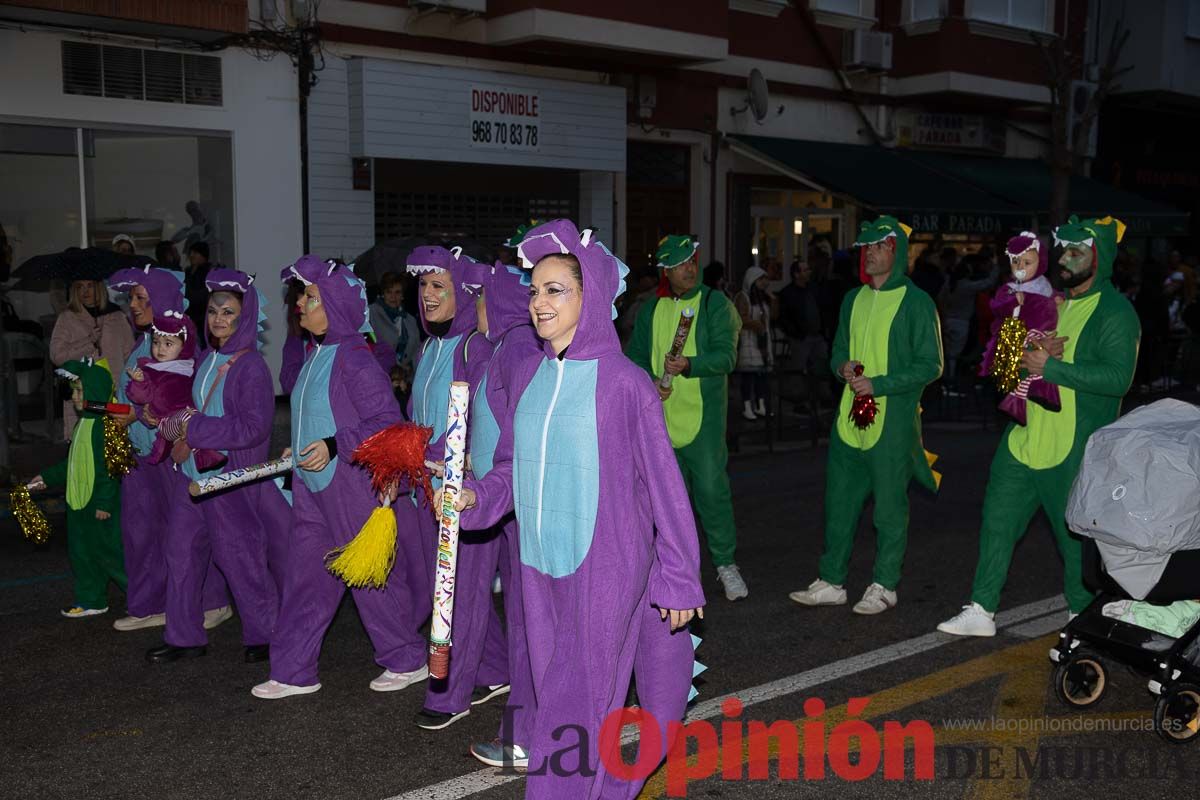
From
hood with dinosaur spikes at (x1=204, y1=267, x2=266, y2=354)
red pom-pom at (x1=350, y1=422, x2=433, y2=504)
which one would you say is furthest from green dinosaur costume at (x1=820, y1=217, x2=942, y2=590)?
hood with dinosaur spikes at (x1=204, y1=267, x2=266, y2=354)

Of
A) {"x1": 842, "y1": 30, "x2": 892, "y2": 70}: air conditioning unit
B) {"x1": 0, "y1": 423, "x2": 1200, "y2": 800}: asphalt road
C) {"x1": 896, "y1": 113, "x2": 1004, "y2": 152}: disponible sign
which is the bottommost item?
{"x1": 0, "y1": 423, "x2": 1200, "y2": 800}: asphalt road

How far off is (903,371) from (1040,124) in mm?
21461

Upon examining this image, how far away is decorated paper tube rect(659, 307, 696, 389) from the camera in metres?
7.52

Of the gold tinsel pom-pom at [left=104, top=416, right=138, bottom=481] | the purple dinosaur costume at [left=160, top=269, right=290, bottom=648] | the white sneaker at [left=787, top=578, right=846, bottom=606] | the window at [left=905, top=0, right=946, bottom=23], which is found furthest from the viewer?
the window at [left=905, top=0, right=946, bottom=23]

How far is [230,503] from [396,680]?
4.29 ft

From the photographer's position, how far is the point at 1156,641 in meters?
5.49

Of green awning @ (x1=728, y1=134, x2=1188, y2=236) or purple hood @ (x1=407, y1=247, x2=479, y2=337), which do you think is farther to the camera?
green awning @ (x1=728, y1=134, x2=1188, y2=236)

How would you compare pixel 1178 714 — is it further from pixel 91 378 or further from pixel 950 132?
pixel 950 132

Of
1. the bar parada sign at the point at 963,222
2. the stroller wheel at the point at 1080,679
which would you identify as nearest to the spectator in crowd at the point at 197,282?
the stroller wheel at the point at 1080,679

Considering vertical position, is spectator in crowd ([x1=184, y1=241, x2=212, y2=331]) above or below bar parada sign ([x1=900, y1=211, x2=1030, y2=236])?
below

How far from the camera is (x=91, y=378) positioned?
281 inches

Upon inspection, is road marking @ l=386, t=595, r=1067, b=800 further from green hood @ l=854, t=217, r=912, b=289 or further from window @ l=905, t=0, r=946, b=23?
window @ l=905, t=0, r=946, b=23

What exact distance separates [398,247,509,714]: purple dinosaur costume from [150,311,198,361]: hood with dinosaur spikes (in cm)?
140

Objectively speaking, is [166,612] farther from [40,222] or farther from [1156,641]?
[40,222]
